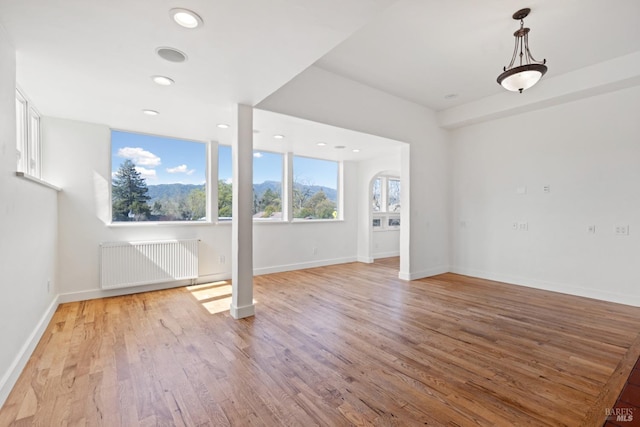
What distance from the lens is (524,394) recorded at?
1.98 m

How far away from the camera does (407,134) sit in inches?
199

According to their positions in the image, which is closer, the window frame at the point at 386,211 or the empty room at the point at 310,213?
the empty room at the point at 310,213

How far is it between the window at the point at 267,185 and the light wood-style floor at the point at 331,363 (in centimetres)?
242

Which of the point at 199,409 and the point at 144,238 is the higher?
the point at 144,238

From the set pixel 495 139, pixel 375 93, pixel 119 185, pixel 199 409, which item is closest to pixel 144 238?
pixel 119 185

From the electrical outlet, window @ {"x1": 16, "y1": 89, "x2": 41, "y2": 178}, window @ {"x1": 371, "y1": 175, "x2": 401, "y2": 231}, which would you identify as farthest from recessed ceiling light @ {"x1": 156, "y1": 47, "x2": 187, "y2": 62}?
window @ {"x1": 371, "y1": 175, "x2": 401, "y2": 231}

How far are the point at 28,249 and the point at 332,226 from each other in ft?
17.1

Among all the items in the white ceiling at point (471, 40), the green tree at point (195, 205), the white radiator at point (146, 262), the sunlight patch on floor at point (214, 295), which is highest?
the white ceiling at point (471, 40)

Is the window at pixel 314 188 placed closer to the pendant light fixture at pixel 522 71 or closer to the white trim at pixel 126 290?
the white trim at pixel 126 290

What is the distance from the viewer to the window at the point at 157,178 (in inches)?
179

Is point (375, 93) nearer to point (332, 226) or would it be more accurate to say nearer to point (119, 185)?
point (332, 226)

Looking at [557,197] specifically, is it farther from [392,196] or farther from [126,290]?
[126,290]

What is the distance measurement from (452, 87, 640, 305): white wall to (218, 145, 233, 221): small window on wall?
15.1ft

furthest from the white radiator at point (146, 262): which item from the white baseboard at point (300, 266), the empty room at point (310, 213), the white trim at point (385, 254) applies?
the white trim at point (385, 254)
